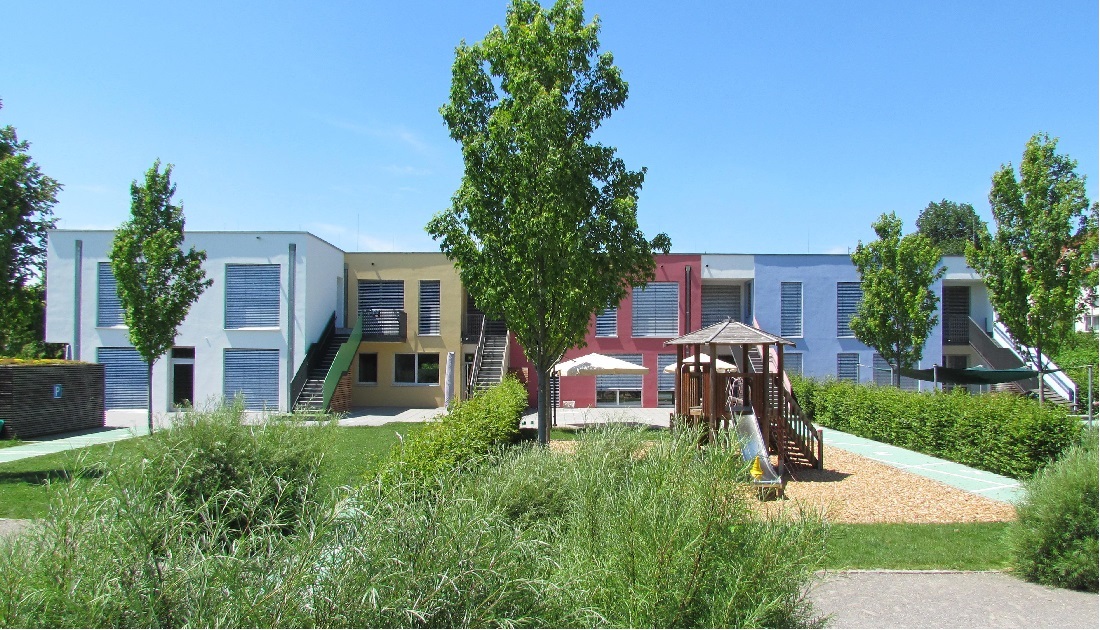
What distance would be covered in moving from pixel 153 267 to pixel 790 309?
22.4 metres

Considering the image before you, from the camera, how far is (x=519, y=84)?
1007 centimetres

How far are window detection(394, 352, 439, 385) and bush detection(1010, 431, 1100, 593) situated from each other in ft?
75.2

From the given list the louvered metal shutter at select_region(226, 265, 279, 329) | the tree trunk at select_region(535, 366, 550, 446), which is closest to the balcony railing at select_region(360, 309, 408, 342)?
the louvered metal shutter at select_region(226, 265, 279, 329)

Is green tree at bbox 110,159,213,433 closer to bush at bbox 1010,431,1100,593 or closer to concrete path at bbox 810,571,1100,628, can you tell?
concrete path at bbox 810,571,1100,628

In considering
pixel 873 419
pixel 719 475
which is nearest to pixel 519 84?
pixel 719 475

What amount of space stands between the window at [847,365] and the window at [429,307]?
53.7ft

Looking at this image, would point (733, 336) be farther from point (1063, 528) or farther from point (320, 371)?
point (320, 371)

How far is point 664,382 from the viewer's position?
2753 centimetres

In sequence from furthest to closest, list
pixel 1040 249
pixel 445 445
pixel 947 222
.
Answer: pixel 947 222 < pixel 1040 249 < pixel 445 445

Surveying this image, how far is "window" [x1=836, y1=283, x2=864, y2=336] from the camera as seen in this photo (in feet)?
88.1

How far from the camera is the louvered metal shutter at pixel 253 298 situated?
25578 mm

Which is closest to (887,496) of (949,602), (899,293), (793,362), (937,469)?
(937,469)

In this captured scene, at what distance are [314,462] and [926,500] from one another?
9.13 meters

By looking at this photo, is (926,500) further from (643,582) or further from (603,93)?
(643,582)
